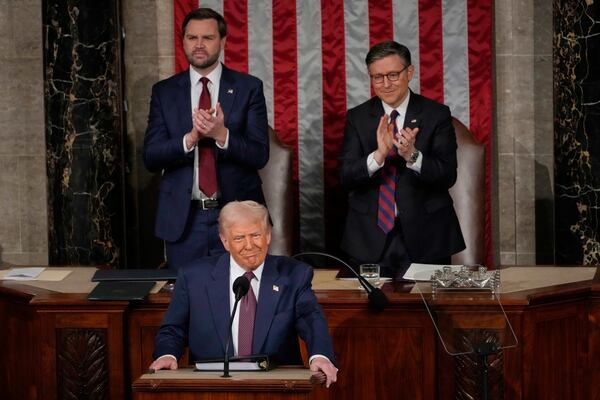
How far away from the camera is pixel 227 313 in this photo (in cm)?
463

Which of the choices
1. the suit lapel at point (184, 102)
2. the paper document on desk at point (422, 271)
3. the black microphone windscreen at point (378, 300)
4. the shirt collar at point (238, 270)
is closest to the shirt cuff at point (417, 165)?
the paper document on desk at point (422, 271)

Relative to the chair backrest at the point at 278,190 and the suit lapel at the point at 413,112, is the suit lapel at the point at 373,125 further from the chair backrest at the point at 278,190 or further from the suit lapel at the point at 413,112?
the chair backrest at the point at 278,190

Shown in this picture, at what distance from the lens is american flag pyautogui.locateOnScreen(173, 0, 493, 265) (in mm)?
7930

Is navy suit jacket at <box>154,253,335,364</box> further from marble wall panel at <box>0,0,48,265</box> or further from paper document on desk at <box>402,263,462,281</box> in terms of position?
marble wall panel at <box>0,0,48,265</box>

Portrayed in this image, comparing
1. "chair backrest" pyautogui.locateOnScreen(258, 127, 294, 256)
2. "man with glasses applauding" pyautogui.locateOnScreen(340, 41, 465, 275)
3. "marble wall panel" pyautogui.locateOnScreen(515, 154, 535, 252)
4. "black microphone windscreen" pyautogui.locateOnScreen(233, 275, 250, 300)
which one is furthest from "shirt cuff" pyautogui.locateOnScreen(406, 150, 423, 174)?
"marble wall panel" pyautogui.locateOnScreen(515, 154, 535, 252)

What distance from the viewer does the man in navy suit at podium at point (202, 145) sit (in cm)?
612

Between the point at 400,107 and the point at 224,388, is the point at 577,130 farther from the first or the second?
the point at 224,388

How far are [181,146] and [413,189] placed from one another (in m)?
1.20

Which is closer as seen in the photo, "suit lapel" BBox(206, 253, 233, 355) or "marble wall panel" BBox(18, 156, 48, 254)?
"suit lapel" BBox(206, 253, 233, 355)

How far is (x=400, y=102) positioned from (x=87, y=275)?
1850 mm

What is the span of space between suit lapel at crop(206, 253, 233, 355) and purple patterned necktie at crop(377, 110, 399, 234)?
5.49ft

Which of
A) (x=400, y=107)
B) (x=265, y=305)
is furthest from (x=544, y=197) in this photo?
(x=265, y=305)

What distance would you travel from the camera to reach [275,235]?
23.9 ft

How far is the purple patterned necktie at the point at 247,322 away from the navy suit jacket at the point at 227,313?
0.07 ft
